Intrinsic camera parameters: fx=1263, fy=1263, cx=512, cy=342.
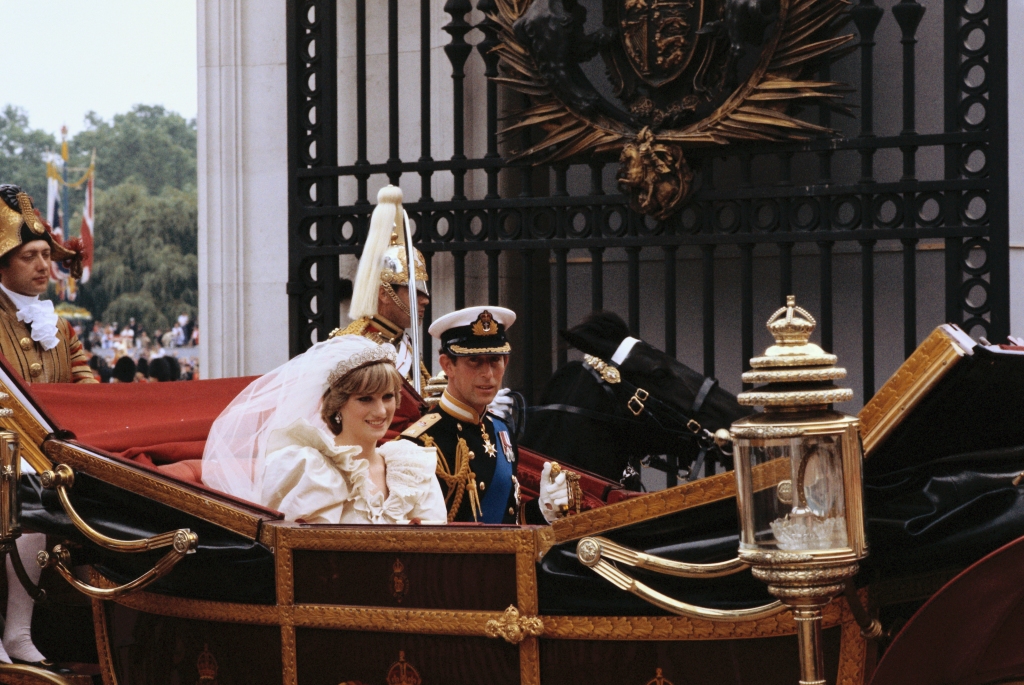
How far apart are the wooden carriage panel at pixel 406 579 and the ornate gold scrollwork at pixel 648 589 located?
0.21 m

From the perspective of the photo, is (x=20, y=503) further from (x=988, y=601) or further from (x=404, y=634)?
(x=988, y=601)

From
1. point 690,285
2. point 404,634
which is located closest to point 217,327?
point 690,285

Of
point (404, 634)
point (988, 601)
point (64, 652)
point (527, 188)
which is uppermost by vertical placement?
point (527, 188)

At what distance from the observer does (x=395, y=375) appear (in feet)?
11.1

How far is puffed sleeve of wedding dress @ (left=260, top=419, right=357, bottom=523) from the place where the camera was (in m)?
3.24

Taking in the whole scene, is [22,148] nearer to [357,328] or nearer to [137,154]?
[137,154]

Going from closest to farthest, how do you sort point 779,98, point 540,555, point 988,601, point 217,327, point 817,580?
point 817,580, point 988,601, point 540,555, point 779,98, point 217,327

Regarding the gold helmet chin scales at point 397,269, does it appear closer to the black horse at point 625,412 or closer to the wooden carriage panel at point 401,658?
the black horse at point 625,412

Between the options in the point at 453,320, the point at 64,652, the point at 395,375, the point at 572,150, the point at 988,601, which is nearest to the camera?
the point at 988,601

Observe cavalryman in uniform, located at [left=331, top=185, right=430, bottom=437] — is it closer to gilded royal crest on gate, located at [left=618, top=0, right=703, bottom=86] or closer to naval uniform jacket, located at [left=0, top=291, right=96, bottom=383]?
naval uniform jacket, located at [left=0, top=291, right=96, bottom=383]

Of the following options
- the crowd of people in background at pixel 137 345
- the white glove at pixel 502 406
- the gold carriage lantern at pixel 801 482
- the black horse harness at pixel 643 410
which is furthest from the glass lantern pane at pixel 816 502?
the crowd of people in background at pixel 137 345

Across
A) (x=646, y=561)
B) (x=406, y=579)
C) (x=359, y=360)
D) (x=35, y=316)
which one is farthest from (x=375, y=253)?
(x=646, y=561)

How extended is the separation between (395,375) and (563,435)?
1200 millimetres

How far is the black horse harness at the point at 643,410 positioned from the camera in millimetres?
4227
